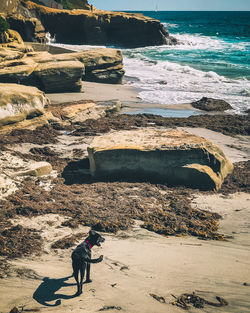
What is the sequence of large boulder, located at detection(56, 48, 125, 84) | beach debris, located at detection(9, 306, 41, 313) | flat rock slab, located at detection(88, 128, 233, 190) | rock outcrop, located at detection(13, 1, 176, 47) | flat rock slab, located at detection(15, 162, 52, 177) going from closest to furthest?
beach debris, located at detection(9, 306, 41, 313), flat rock slab, located at detection(15, 162, 52, 177), flat rock slab, located at detection(88, 128, 233, 190), large boulder, located at detection(56, 48, 125, 84), rock outcrop, located at detection(13, 1, 176, 47)

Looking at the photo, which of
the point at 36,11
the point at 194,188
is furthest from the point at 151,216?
the point at 36,11

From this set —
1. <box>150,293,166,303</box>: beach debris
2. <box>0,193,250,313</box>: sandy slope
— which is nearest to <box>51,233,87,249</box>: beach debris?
<box>0,193,250,313</box>: sandy slope

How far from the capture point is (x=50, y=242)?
514 cm

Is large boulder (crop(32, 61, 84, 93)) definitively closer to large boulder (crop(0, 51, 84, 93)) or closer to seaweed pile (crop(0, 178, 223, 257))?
large boulder (crop(0, 51, 84, 93))

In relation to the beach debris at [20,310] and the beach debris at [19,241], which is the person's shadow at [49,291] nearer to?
the beach debris at [20,310]

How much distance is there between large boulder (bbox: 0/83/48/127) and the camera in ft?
32.7

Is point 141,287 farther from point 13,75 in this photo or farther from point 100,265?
point 13,75

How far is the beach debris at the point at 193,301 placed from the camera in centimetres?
391

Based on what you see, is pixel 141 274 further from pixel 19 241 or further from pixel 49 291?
pixel 19 241

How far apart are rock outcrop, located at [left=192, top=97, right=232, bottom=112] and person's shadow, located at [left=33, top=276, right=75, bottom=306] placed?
1183cm

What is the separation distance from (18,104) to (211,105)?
829 centimetres

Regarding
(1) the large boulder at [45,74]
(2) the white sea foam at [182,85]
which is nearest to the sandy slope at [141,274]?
(1) the large boulder at [45,74]

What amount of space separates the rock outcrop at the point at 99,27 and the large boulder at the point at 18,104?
3581 centimetres

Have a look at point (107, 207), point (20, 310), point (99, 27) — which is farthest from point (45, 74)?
point (99, 27)
